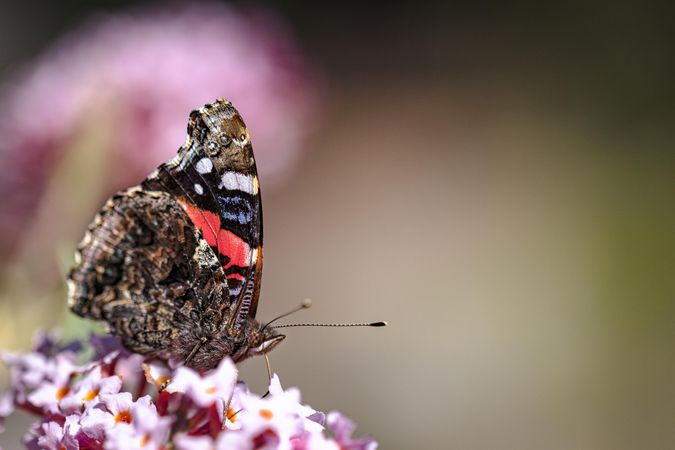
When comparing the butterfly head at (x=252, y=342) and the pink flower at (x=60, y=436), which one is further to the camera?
the butterfly head at (x=252, y=342)

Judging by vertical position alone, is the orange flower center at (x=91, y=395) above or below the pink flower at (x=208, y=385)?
below

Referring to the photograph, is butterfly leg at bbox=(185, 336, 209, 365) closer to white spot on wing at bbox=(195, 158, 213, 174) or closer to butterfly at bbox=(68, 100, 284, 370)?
butterfly at bbox=(68, 100, 284, 370)

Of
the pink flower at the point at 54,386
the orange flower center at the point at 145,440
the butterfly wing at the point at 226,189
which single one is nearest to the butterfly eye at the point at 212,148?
the butterfly wing at the point at 226,189

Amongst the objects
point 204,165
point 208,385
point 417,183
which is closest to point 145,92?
point 204,165

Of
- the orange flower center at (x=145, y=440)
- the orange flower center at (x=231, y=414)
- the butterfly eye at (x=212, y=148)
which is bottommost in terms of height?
the orange flower center at (x=145, y=440)

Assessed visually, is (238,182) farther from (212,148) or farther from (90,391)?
(90,391)

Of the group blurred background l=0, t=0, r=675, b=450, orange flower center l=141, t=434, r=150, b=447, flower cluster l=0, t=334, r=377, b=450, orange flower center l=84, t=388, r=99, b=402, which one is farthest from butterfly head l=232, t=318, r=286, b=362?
blurred background l=0, t=0, r=675, b=450

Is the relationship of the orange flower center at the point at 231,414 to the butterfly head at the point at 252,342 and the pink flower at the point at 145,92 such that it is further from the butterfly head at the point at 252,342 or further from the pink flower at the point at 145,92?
the pink flower at the point at 145,92

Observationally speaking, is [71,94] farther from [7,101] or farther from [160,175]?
[160,175]

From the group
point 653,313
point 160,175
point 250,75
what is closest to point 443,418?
point 653,313
